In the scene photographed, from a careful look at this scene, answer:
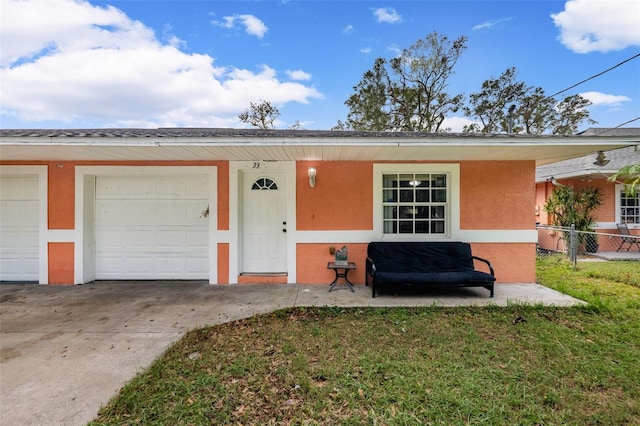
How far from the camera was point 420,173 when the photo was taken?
5.75 m

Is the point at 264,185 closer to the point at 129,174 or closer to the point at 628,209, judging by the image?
the point at 129,174

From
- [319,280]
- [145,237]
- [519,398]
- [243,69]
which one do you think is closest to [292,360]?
[519,398]

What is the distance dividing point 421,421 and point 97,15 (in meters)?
9.59

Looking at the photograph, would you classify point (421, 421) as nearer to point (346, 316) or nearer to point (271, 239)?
point (346, 316)

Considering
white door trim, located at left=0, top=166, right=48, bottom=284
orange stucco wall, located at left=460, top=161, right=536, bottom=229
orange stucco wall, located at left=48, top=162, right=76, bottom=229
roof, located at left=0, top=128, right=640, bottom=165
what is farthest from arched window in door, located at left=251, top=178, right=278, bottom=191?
white door trim, located at left=0, top=166, right=48, bottom=284

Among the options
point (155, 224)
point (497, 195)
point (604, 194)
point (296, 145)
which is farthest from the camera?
point (604, 194)

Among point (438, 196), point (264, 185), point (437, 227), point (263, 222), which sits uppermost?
point (264, 185)

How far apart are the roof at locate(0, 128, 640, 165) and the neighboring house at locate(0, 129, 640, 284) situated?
27 centimetres

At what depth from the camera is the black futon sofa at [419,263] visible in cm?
467

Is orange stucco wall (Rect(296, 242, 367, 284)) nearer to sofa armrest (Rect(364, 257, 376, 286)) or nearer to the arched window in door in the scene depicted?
→ sofa armrest (Rect(364, 257, 376, 286))

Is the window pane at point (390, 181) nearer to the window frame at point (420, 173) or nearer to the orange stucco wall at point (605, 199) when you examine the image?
the window frame at point (420, 173)

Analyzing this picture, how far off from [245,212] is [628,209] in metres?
12.7

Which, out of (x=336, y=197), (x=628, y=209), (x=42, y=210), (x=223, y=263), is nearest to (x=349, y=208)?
(x=336, y=197)

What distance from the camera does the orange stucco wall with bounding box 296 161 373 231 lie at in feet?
18.6
